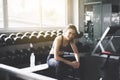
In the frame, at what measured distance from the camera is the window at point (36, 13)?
5.10 metres

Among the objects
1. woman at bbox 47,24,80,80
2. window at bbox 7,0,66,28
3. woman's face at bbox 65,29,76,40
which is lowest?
woman at bbox 47,24,80,80

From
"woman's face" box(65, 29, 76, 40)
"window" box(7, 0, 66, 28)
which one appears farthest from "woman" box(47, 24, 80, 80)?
"window" box(7, 0, 66, 28)

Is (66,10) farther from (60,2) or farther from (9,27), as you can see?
(9,27)

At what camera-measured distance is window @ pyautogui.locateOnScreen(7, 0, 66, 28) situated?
201 inches

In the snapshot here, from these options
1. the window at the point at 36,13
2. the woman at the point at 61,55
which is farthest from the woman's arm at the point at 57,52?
the window at the point at 36,13

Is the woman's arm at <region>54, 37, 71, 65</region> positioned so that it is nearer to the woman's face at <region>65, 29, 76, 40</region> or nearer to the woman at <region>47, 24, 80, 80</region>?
the woman at <region>47, 24, 80, 80</region>

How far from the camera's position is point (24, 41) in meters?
4.37

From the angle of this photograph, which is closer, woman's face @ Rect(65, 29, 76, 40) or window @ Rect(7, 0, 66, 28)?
woman's face @ Rect(65, 29, 76, 40)

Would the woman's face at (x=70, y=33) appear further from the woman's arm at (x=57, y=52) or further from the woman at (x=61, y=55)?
the woman's arm at (x=57, y=52)

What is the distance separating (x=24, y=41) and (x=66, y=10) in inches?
94.8

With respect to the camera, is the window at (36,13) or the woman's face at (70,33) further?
the window at (36,13)

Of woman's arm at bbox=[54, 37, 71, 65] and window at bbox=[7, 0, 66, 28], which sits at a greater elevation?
window at bbox=[7, 0, 66, 28]

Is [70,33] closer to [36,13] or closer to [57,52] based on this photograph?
[57,52]

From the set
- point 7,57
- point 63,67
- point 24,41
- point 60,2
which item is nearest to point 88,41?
point 60,2
